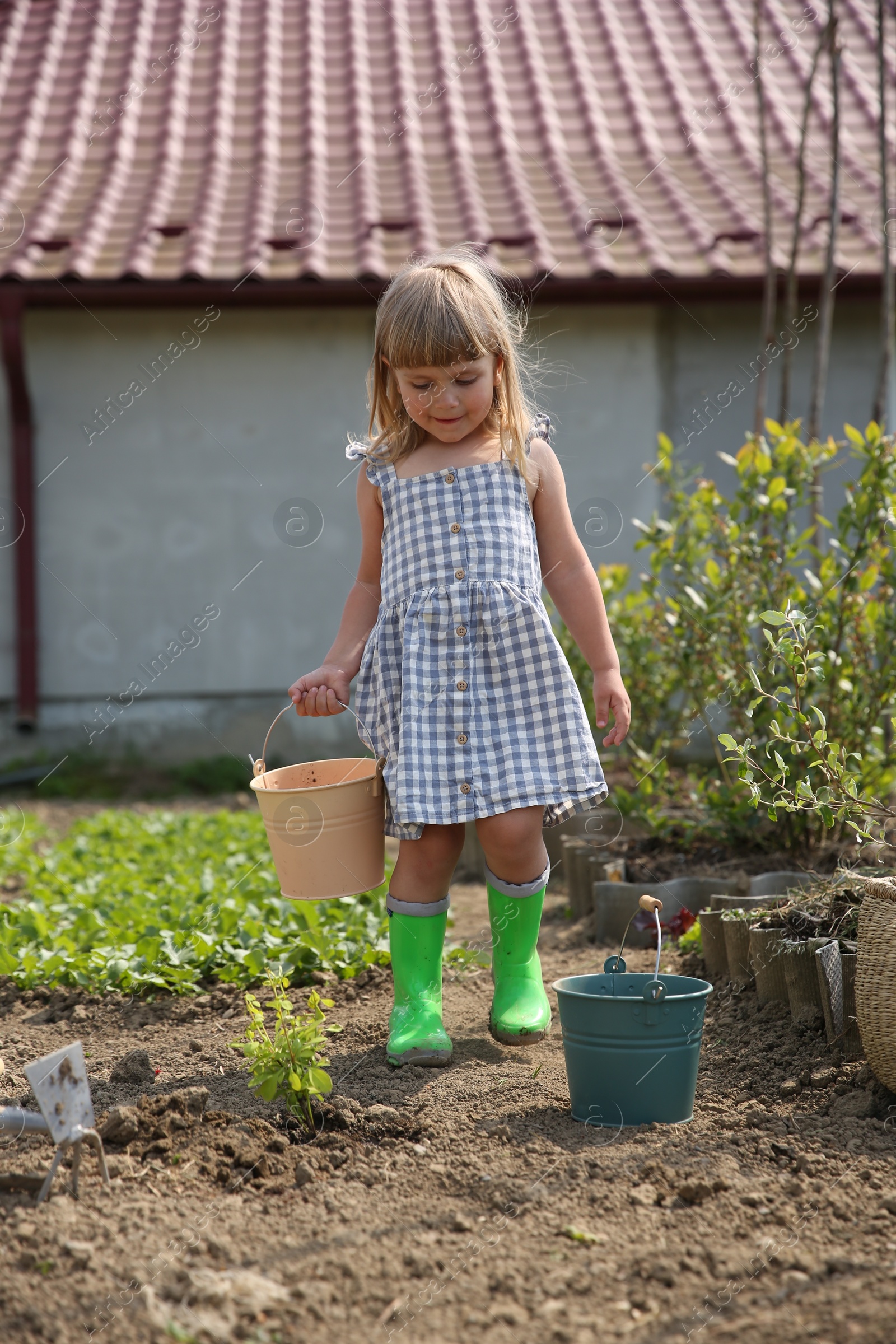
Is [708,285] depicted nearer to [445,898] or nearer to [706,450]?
[706,450]

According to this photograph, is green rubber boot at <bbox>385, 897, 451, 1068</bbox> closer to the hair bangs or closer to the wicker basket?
the wicker basket

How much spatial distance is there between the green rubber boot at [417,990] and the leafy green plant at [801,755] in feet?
2.57

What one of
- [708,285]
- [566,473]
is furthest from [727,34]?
[566,473]

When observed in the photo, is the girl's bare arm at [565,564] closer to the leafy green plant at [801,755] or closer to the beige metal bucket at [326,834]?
the leafy green plant at [801,755]

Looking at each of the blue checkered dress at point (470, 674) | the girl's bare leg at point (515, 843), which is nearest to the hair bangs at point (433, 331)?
the blue checkered dress at point (470, 674)

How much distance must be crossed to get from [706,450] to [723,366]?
50 centimetres

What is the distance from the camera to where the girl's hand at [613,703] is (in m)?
2.64

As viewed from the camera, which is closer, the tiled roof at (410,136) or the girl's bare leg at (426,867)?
the girl's bare leg at (426,867)

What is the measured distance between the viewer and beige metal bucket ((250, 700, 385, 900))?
2605mm

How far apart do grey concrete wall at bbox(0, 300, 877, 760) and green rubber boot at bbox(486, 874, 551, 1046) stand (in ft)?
14.6

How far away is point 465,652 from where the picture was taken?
2586 millimetres

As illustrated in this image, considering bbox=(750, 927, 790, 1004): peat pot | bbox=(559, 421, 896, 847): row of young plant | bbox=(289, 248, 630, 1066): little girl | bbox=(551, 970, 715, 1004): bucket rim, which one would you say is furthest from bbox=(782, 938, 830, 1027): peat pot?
bbox=(559, 421, 896, 847): row of young plant

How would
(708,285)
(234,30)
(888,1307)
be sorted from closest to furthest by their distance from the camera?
1. (888,1307)
2. (708,285)
3. (234,30)

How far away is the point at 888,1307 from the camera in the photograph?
1513mm
